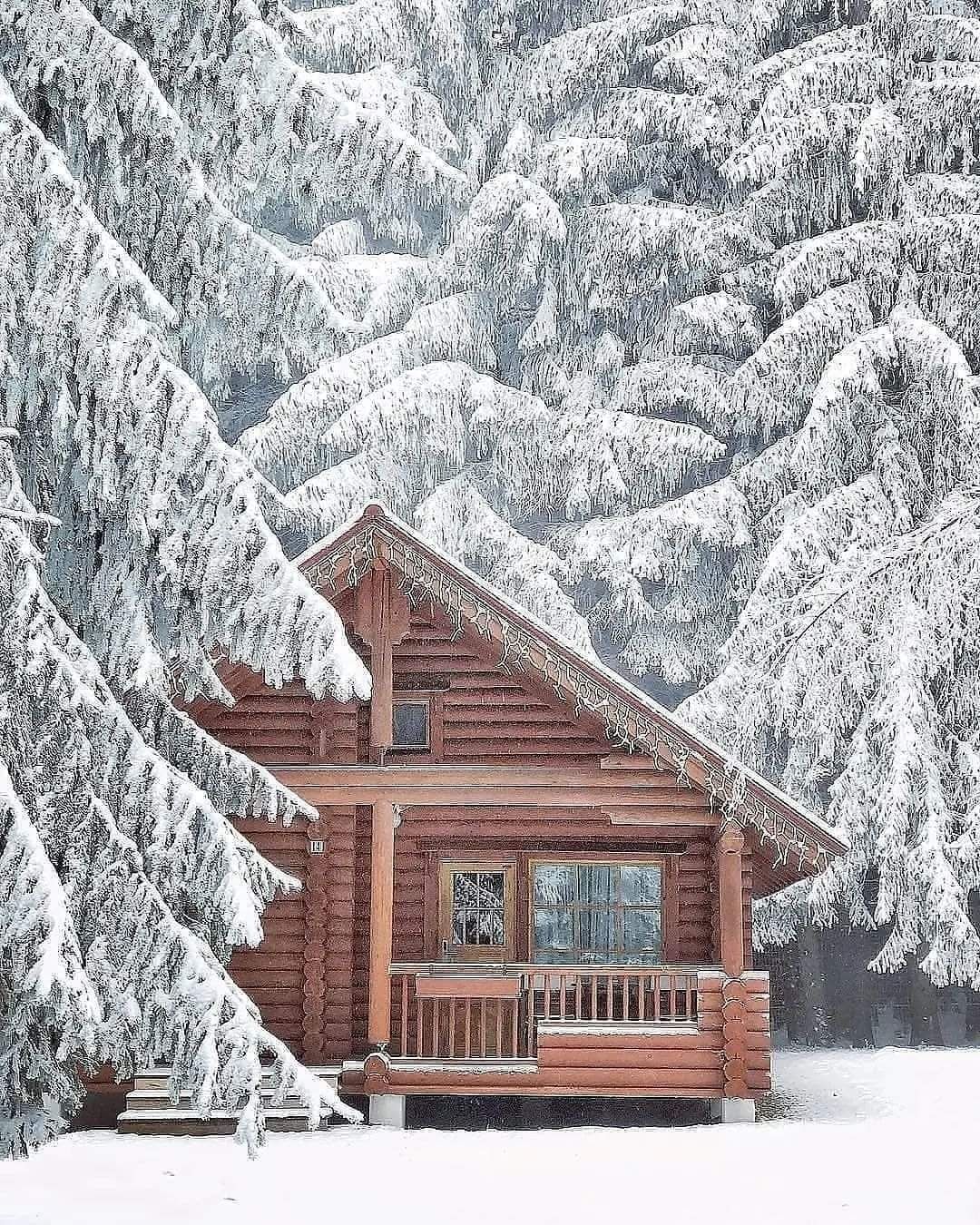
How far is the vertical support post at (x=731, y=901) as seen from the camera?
14938 millimetres

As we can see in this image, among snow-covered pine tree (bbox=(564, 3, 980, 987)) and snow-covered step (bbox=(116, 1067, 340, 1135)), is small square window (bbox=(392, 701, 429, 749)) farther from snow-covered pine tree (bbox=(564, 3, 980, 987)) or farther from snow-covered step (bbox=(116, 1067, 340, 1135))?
snow-covered pine tree (bbox=(564, 3, 980, 987))

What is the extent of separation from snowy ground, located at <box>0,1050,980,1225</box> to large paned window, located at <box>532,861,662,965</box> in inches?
98.5

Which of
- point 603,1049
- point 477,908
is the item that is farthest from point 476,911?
point 603,1049

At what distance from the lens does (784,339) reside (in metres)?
23.3

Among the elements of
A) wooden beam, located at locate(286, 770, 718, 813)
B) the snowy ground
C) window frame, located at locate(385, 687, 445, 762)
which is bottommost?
the snowy ground

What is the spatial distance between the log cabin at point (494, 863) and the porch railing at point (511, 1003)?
34 millimetres

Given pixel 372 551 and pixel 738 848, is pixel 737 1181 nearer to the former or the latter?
pixel 738 848

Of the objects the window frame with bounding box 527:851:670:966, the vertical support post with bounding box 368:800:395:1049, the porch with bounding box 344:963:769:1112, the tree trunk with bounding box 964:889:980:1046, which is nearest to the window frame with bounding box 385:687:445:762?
the vertical support post with bounding box 368:800:395:1049

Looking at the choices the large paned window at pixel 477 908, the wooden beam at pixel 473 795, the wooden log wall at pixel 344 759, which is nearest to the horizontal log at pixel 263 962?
the wooden log wall at pixel 344 759

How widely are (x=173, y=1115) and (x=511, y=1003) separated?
154 inches

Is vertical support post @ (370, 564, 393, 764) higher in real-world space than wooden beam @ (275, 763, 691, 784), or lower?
higher

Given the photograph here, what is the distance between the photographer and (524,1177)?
12.3 m

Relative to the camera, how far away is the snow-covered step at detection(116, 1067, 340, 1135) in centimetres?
1423

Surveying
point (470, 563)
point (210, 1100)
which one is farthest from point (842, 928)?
point (210, 1100)
